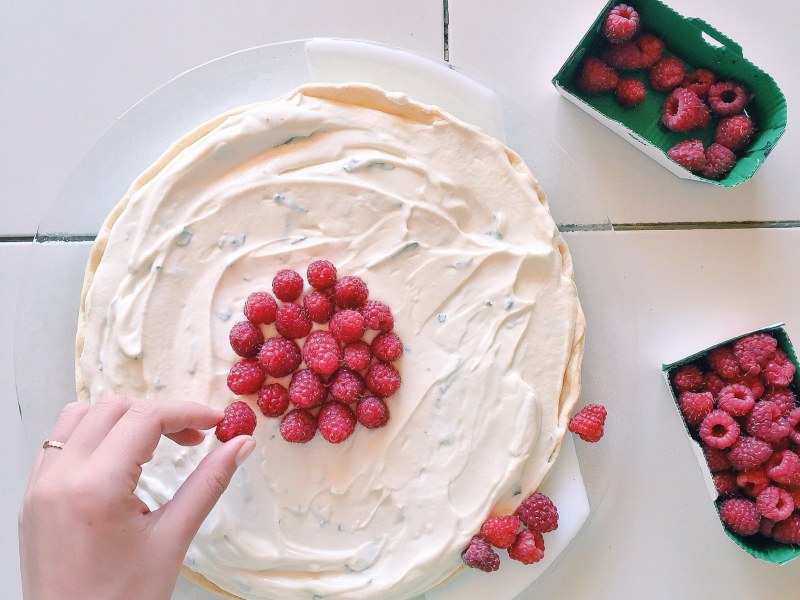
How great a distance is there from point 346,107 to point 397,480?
0.75 meters

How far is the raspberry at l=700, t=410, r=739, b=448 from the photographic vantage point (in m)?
1.41

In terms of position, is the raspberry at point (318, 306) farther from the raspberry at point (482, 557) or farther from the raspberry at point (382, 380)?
the raspberry at point (482, 557)

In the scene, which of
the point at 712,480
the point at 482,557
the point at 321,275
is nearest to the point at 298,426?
the point at 321,275

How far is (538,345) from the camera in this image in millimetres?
1438

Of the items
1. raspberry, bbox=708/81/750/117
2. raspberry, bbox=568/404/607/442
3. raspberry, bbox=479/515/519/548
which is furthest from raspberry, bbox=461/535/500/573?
raspberry, bbox=708/81/750/117

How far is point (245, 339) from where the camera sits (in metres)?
1.33

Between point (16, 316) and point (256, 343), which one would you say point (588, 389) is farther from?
point (16, 316)

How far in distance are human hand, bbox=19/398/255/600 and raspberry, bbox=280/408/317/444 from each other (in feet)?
0.48

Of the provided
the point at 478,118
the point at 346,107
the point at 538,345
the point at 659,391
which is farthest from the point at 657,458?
the point at 346,107

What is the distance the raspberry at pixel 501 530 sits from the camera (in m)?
1.36

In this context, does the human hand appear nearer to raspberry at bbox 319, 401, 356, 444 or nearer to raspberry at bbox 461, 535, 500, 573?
raspberry at bbox 319, 401, 356, 444

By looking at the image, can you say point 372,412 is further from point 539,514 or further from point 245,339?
point 539,514

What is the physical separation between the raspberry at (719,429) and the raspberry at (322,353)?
2.48 feet

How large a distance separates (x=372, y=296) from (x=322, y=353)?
168mm
